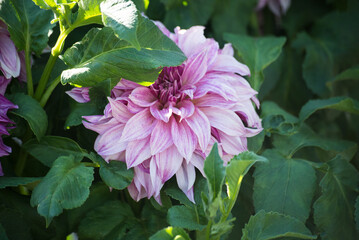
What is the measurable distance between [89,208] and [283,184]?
238 millimetres

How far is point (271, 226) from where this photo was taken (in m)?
0.47

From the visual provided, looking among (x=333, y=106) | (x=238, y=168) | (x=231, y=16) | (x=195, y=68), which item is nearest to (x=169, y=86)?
(x=195, y=68)

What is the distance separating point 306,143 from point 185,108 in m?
0.23

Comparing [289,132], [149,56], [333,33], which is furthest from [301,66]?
[149,56]

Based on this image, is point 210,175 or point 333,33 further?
point 333,33

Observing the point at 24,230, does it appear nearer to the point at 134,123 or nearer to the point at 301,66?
the point at 134,123

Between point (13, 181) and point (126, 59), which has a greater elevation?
point (126, 59)

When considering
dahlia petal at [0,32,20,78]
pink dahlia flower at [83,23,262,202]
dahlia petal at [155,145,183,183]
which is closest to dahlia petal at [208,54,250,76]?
pink dahlia flower at [83,23,262,202]

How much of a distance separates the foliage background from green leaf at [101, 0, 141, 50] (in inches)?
3.3

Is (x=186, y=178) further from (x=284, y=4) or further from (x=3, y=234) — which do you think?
(x=284, y=4)

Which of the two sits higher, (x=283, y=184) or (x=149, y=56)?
(x=149, y=56)

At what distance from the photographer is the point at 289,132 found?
613 millimetres

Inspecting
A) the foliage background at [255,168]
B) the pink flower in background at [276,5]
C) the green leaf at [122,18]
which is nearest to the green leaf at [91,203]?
the foliage background at [255,168]

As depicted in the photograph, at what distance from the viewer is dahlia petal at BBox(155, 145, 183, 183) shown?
1.55 feet
